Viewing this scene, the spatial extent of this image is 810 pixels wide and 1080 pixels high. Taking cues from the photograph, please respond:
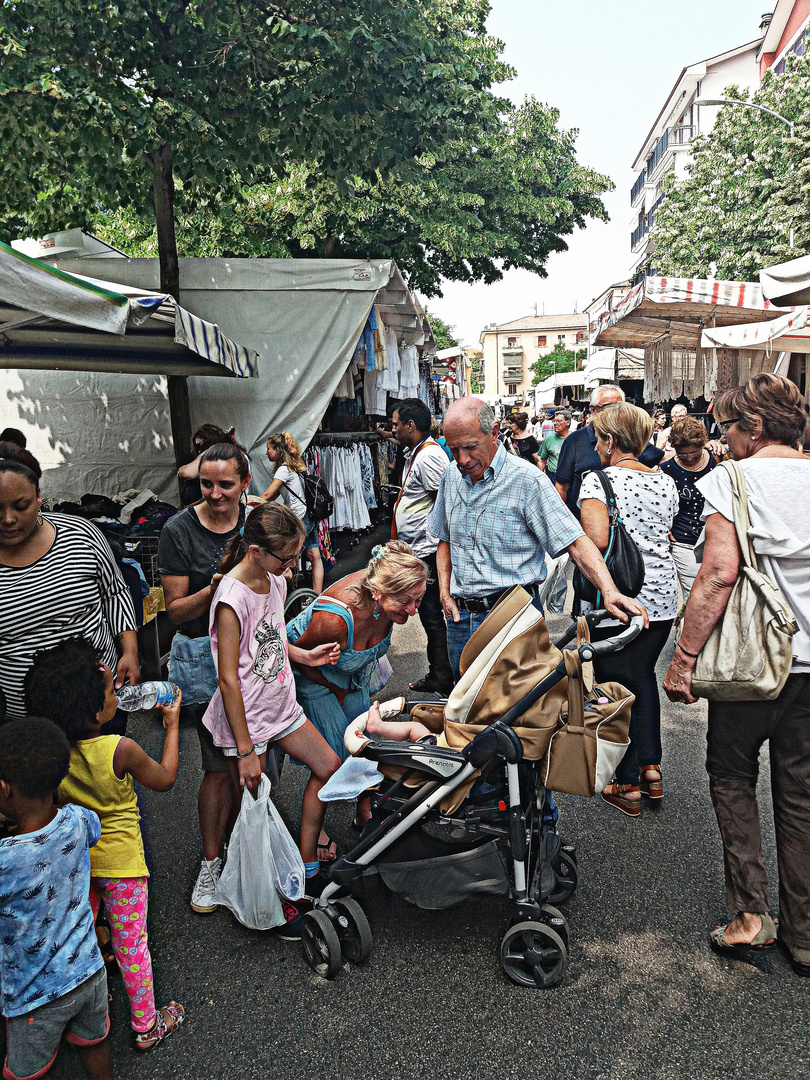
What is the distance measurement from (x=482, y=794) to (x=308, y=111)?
6410 mm

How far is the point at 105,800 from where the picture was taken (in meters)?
2.39

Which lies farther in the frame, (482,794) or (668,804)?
(668,804)

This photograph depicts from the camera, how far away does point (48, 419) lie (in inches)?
314

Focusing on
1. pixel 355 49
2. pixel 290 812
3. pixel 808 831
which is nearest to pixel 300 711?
pixel 290 812

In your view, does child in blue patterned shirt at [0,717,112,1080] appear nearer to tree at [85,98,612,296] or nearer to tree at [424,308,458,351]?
tree at [85,98,612,296]

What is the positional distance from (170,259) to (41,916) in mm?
6354

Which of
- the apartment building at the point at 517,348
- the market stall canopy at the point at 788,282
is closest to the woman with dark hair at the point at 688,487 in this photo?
the market stall canopy at the point at 788,282

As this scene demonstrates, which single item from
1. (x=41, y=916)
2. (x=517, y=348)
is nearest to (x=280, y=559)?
(x=41, y=916)

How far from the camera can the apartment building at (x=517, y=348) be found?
124 meters

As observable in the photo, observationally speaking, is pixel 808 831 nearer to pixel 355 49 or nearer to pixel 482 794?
pixel 482 794

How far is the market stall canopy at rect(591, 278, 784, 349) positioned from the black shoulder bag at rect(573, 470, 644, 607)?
10.6ft

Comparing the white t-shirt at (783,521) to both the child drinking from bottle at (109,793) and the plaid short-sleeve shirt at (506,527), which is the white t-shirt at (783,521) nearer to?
the plaid short-sleeve shirt at (506,527)

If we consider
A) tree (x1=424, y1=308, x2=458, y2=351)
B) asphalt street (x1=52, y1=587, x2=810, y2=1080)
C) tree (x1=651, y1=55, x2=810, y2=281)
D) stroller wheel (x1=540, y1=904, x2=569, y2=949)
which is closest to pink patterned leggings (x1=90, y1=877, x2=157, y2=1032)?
asphalt street (x1=52, y1=587, x2=810, y2=1080)

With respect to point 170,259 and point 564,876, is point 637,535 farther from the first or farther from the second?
point 170,259
